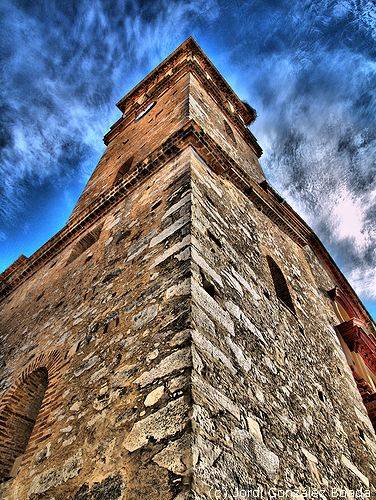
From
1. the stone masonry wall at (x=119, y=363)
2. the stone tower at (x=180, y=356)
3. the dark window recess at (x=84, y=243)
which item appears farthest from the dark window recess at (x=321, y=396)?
the dark window recess at (x=84, y=243)

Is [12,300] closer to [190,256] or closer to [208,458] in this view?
[190,256]

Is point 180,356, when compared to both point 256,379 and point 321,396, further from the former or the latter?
point 321,396

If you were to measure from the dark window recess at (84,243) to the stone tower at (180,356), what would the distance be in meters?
0.03

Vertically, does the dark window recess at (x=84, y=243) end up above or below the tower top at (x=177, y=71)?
below

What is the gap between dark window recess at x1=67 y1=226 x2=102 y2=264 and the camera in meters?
6.50

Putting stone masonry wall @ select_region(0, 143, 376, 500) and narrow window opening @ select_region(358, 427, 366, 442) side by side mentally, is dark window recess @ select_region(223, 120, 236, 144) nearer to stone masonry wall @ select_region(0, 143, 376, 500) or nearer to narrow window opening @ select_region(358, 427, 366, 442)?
stone masonry wall @ select_region(0, 143, 376, 500)

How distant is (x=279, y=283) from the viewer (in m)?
5.89

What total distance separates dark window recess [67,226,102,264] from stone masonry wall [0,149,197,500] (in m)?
0.72

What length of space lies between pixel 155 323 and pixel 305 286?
4.30 meters

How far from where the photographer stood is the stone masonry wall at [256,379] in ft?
8.07

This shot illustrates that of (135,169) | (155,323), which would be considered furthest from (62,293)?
(155,323)

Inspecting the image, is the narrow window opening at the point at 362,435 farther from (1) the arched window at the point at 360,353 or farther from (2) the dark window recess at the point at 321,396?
(1) the arched window at the point at 360,353

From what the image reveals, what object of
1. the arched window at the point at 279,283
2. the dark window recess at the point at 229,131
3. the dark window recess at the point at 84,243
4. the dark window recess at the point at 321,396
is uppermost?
the dark window recess at the point at 229,131

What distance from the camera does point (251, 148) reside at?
38.7 feet
